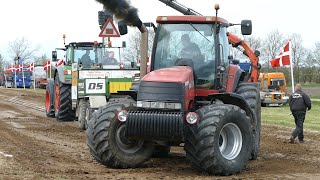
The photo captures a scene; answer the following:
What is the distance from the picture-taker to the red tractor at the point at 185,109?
8320 mm

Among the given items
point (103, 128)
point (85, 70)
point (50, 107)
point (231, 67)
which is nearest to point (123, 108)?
point (103, 128)

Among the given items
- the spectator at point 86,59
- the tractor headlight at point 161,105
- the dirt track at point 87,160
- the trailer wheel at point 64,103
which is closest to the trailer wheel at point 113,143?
the dirt track at point 87,160

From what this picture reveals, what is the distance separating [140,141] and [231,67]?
7.57 feet

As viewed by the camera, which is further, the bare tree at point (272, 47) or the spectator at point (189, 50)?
the bare tree at point (272, 47)

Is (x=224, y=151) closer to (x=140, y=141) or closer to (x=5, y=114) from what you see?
(x=140, y=141)

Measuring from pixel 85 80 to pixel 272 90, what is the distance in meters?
21.1

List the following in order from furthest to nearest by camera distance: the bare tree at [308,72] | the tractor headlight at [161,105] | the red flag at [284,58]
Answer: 1. the bare tree at [308,72]
2. the red flag at [284,58]
3. the tractor headlight at [161,105]

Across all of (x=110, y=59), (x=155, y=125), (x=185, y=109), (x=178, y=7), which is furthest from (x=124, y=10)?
(x=178, y=7)

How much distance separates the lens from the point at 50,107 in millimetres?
20188

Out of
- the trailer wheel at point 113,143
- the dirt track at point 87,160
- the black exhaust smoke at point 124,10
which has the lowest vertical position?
the dirt track at point 87,160

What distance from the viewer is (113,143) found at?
8750 millimetres

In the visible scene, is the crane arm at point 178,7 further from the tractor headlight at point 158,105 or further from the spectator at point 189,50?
the tractor headlight at point 158,105

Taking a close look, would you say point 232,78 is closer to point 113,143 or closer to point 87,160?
point 113,143

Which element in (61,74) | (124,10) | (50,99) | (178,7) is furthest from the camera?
(50,99)
